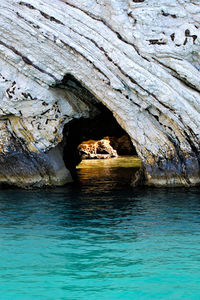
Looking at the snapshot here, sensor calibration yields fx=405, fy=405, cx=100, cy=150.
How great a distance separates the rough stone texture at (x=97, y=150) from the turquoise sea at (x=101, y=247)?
22.9 metres

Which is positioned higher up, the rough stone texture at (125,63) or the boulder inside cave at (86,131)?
the rough stone texture at (125,63)

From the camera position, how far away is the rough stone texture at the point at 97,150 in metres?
36.7

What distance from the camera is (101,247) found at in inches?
324

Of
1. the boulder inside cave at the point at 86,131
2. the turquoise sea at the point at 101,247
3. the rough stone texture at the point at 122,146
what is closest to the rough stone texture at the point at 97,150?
the rough stone texture at the point at 122,146

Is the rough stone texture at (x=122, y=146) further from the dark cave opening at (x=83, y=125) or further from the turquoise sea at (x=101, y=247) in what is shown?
the turquoise sea at (x=101, y=247)

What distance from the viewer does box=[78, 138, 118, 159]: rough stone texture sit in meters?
36.7

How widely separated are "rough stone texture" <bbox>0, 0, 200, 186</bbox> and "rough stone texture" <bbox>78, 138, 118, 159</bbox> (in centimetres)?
2137

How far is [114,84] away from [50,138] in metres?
3.59

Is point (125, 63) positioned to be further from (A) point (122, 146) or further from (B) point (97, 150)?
(A) point (122, 146)

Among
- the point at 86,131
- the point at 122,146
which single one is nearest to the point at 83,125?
the point at 86,131

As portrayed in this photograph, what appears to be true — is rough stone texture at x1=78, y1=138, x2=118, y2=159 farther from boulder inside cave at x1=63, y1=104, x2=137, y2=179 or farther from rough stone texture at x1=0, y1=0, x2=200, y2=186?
rough stone texture at x1=0, y1=0, x2=200, y2=186

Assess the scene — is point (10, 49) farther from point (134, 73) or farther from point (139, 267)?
point (139, 267)

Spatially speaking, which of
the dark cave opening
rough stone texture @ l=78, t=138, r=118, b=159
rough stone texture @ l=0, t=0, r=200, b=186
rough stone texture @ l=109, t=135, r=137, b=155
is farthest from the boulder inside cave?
rough stone texture @ l=109, t=135, r=137, b=155

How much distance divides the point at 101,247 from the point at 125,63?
24.7 ft
